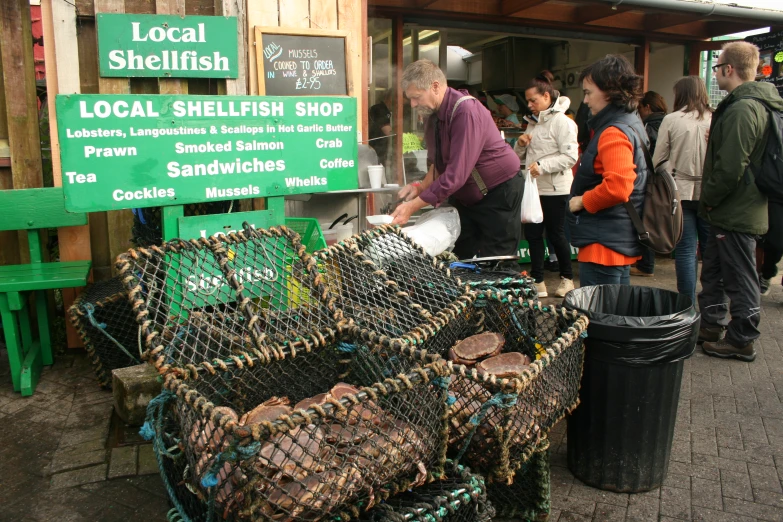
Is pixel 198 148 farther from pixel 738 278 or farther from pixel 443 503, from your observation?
pixel 738 278

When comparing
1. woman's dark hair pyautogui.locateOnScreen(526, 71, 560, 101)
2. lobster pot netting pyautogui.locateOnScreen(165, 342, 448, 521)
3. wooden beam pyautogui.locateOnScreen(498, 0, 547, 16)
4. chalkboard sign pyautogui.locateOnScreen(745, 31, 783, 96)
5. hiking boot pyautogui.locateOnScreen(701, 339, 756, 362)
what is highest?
wooden beam pyautogui.locateOnScreen(498, 0, 547, 16)

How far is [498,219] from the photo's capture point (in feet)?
13.9

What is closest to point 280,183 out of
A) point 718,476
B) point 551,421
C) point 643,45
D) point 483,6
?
point 551,421

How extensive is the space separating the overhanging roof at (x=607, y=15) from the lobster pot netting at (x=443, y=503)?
17.2 ft

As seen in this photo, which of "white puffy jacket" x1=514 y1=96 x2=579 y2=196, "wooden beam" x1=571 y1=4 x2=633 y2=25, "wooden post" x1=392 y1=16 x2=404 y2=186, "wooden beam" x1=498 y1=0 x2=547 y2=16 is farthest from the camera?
"wooden beam" x1=571 y1=4 x2=633 y2=25

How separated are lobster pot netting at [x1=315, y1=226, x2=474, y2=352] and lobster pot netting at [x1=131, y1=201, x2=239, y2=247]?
4.36ft

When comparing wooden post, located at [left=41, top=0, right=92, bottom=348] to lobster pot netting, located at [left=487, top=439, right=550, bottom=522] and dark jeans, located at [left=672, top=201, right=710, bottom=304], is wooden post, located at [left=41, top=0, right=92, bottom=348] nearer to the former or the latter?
lobster pot netting, located at [left=487, top=439, right=550, bottom=522]

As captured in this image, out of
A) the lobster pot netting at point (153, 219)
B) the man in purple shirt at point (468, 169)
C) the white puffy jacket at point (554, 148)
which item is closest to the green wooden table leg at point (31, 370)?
the lobster pot netting at point (153, 219)

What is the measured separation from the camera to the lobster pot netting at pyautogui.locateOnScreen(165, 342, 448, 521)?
180 cm

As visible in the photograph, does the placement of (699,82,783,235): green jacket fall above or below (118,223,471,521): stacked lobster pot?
above

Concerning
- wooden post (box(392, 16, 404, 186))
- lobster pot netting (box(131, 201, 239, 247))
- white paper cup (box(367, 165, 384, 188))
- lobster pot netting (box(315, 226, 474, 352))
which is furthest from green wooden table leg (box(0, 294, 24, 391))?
wooden post (box(392, 16, 404, 186))

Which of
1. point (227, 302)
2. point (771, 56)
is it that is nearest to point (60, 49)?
point (227, 302)

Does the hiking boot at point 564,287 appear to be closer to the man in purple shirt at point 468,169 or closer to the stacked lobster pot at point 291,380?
the man in purple shirt at point 468,169

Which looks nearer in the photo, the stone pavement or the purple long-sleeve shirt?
the stone pavement
